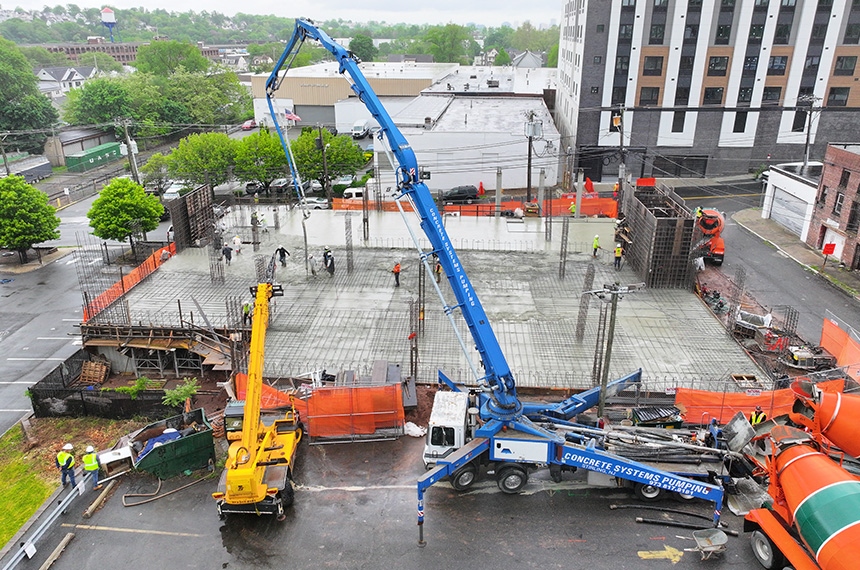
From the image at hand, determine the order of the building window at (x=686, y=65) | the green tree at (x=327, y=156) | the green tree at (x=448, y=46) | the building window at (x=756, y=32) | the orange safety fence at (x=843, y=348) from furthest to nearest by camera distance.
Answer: the green tree at (x=448, y=46)
the building window at (x=686, y=65)
the building window at (x=756, y=32)
the green tree at (x=327, y=156)
the orange safety fence at (x=843, y=348)

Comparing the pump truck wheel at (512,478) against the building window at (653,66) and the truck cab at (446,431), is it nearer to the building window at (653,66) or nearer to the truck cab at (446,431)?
the truck cab at (446,431)

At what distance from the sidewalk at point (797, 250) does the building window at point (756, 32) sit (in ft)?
52.6

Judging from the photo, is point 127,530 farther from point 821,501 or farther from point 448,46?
point 448,46

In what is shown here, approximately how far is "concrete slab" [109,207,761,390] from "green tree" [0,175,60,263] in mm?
10324

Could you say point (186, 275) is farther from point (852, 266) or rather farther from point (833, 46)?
point (833, 46)

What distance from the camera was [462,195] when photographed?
46.1m

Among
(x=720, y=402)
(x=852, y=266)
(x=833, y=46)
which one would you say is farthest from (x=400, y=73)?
(x=720, y=402)

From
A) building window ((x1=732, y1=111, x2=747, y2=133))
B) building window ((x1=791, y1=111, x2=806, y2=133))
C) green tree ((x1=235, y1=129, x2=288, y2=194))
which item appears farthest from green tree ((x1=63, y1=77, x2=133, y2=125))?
building window ((x1=791, y1=111, x2=806, y2=133))

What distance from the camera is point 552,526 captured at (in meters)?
15.3

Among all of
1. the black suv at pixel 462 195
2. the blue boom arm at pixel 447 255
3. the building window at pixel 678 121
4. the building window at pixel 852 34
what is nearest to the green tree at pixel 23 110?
the black suv at pixel 462 195

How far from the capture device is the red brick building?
31.8 m

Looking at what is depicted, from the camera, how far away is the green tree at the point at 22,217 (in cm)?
3450

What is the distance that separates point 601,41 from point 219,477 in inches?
1874

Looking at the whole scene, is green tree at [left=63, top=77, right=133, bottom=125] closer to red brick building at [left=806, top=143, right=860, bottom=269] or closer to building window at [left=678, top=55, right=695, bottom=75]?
building window at [left=678, top=55, right=695, bottom=75]
